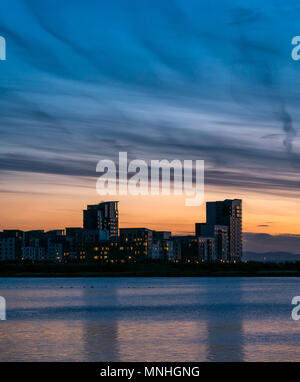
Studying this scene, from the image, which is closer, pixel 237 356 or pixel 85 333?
pixel 237 356

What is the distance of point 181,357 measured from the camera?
46500 millimetres

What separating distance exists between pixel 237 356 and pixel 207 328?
19.1 meters

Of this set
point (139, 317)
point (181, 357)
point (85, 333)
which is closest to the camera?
point (181, 357)

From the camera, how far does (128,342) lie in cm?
5503

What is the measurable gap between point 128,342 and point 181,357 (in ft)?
31.3

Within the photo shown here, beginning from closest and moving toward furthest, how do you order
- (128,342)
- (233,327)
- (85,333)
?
(128,342) → (85,333) → (233,327)

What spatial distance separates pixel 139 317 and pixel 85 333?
1952cm

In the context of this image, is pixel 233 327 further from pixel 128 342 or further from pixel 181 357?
pixel 181 357

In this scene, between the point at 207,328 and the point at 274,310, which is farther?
the point at 274,310
